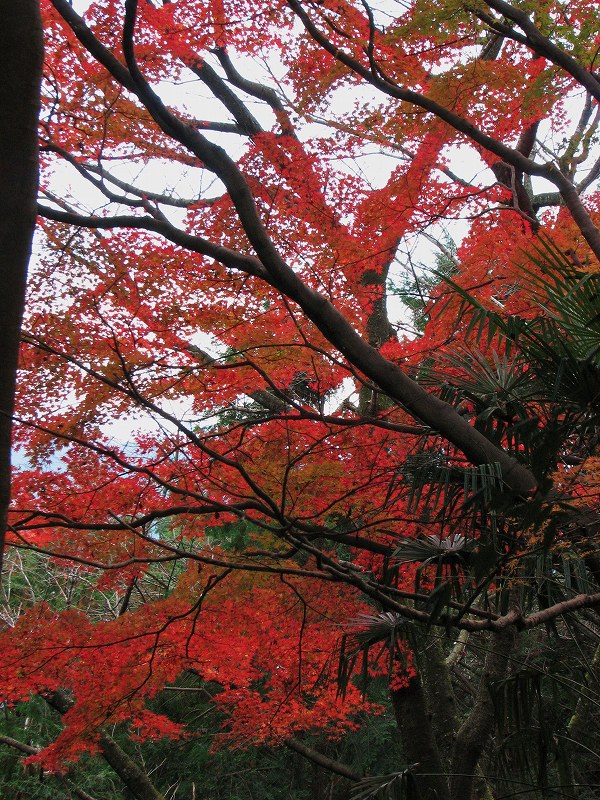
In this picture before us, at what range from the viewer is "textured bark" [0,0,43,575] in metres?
1.84

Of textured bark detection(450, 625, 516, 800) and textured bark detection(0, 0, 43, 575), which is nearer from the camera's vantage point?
textured bark detection(0, 0, 43, 575)

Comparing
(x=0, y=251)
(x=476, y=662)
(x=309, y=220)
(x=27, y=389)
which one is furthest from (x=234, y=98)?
(x=476, y=662)

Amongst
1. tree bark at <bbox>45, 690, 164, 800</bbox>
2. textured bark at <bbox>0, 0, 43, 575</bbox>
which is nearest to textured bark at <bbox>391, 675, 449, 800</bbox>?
tree bark at <bbox>45, 690, 164, 800</bbox>

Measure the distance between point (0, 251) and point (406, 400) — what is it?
10.2ft

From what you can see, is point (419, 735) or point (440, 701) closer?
Answer: point (419, 735)

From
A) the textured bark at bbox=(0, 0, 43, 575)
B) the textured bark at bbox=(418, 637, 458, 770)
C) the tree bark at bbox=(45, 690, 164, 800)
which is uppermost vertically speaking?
the textured bark at bbox=(0, 0, 43, 575)

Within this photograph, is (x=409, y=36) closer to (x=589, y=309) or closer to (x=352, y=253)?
(x=352, y=253)

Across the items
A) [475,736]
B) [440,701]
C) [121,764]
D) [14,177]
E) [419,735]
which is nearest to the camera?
[14,177]

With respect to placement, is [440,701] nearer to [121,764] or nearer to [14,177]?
[121,764]

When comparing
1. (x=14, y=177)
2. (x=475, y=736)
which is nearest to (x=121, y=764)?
(x=475, y=736)

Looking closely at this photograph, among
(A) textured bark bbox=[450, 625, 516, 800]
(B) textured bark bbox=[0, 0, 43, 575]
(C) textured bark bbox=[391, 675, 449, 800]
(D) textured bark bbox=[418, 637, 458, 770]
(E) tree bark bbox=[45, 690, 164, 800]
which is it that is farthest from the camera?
(E) tree bark bbox=[45, 690, 164, 800]

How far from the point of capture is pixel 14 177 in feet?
6.24

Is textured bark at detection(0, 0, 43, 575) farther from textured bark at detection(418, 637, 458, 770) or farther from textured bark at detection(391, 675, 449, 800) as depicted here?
textured bark at detection(418, 637, 458, 770)

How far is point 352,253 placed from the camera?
6.18 meters
